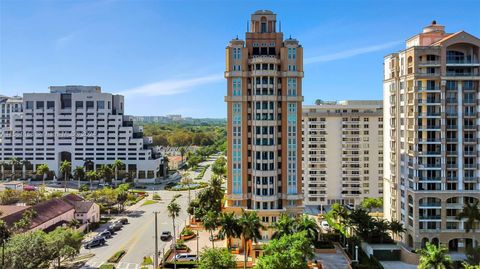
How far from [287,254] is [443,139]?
36.8 meters

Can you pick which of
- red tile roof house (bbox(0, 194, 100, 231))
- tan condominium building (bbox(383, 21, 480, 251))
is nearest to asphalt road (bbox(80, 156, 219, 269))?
red tile roof house (bbox(0, 194, 100, 231))

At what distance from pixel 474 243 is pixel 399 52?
35070mm

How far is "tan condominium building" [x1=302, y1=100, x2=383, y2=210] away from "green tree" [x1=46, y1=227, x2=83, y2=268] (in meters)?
59.8

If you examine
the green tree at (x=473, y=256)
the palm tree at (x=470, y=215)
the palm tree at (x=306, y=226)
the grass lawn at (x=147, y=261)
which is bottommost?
the grass lawn at (x=147, y=261)

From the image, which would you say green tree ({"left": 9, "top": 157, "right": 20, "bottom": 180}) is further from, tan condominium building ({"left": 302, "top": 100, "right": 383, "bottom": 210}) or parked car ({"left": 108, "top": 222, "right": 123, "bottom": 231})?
tan condominium building ({"left": 302, "top": 100, "right": 383, "bottom": 210})

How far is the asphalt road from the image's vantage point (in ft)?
196

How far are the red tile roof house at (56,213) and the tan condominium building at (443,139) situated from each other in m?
62.9

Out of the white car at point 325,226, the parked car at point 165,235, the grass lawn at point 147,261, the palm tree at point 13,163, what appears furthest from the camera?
the palm tree at point 13,163

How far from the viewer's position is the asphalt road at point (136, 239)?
59625mm

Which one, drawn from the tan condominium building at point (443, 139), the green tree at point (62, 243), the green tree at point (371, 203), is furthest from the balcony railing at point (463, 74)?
the green tree at point (62, 243)

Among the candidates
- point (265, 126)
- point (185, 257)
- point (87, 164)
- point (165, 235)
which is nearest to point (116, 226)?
point (165, 235)

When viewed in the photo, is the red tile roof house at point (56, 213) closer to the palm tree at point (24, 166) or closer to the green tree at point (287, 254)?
the green tree at point (287, 254)

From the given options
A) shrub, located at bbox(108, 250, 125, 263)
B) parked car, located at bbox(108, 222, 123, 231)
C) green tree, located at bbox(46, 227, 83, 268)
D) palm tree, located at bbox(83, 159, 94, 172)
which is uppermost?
palm tree, located at bbox(83, 159, 94, 172)

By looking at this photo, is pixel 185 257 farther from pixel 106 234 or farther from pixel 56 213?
pixel 56 213
